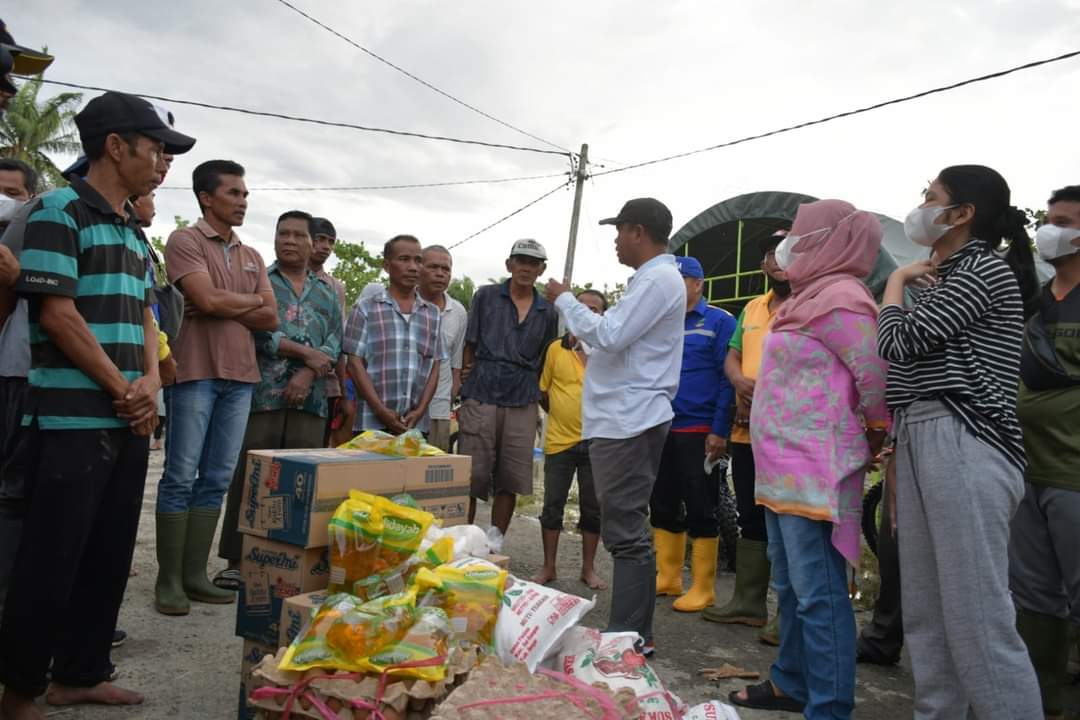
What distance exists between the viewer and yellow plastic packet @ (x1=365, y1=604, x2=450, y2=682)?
200 centimetres

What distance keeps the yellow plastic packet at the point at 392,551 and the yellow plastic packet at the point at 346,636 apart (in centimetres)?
32

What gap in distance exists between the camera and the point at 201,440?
12.3 feet

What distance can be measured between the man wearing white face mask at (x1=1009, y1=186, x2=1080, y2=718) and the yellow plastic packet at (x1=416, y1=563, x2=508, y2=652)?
87.5 inches

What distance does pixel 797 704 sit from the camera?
9.61 ft

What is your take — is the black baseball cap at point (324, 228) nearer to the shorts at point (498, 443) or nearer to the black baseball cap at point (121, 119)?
the shorts at point (498, 443)

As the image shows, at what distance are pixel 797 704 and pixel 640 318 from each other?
1702 mm

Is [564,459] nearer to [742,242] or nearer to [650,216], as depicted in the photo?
[650,216]

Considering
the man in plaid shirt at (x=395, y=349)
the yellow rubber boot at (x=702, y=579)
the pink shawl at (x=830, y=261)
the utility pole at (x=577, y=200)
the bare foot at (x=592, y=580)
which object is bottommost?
the bare foot at (x=592, y=580)

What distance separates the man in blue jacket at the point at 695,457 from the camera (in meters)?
4.40

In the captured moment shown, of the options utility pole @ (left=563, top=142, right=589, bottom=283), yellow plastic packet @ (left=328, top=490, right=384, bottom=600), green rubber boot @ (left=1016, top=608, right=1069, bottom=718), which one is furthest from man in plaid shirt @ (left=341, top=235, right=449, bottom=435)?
utility pole @ (left=563, top=142, right=589, bottom=283)

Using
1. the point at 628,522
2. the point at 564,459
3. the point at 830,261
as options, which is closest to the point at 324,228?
the point at 564,459

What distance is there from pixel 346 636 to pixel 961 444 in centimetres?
191

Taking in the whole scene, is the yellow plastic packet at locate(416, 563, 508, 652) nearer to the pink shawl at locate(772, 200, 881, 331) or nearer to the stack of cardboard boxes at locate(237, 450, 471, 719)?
the stack of cardboard boxes at locate(237, 450, 471, 719)

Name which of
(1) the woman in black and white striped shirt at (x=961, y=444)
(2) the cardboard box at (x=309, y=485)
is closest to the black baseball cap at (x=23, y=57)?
(2) the cardboard box at (x=309, y=485)
